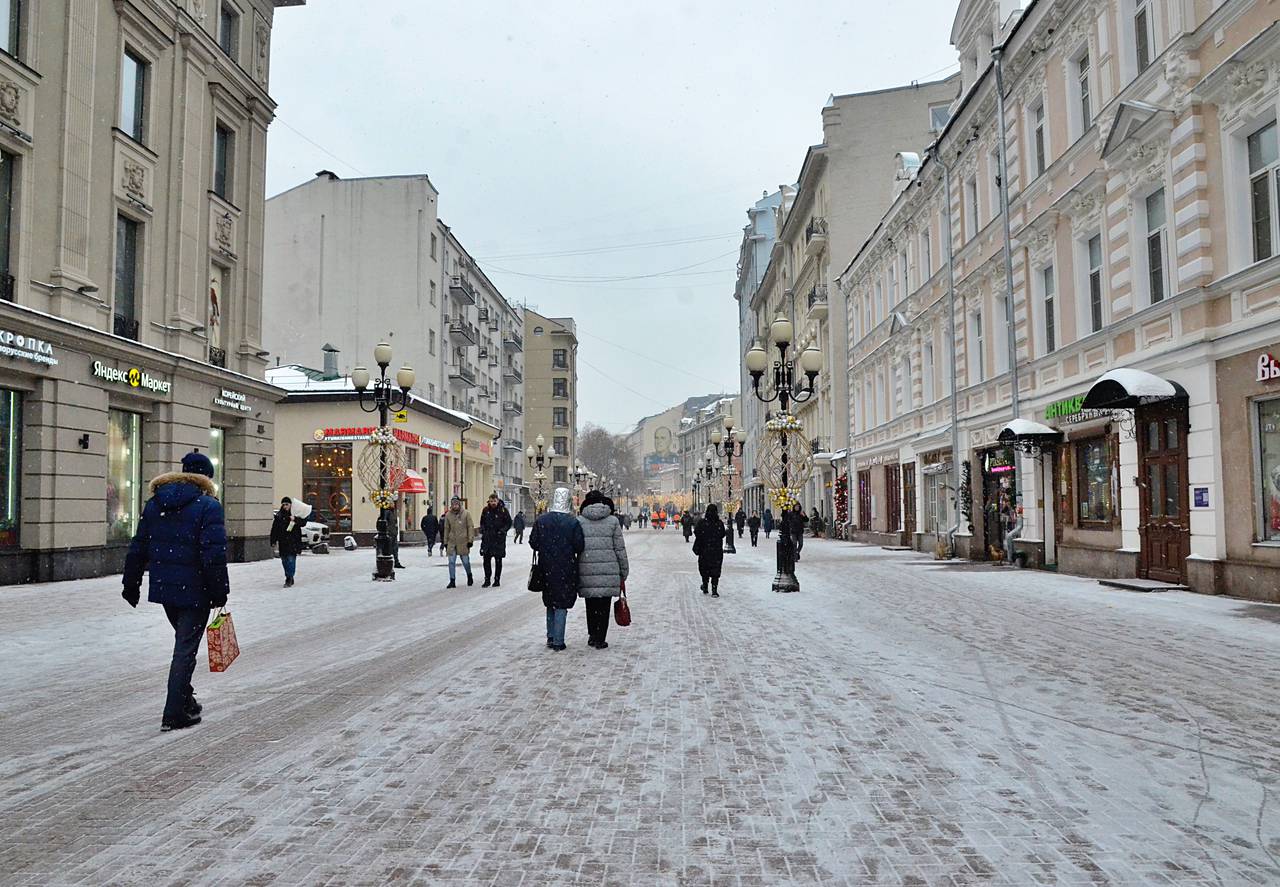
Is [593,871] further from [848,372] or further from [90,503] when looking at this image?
[848,372]

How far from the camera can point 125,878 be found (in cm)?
347

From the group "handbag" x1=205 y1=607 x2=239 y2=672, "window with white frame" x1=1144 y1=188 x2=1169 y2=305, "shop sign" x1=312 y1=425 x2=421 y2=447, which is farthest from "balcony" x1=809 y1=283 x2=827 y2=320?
"handbag" x1=205 y1=607 x2=239 y2=672

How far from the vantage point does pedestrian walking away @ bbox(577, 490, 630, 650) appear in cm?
935

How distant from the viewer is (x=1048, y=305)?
19.6 meters

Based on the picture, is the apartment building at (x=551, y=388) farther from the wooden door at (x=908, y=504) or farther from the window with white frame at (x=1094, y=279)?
the window with white frame at (x=1094, y=279)

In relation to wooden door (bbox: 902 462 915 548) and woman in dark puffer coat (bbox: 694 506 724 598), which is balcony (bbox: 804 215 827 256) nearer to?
wooden door (bbox: 902 462 915 548)

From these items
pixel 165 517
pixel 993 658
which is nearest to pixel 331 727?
pixel 165 517

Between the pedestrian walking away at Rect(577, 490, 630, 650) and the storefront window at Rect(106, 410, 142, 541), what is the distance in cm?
1404

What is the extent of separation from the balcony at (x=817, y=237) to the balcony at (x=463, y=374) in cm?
1994

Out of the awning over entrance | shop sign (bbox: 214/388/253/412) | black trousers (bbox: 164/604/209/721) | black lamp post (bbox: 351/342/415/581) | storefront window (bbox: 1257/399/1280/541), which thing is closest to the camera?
black trousers (bbox: 164/604/209/721)

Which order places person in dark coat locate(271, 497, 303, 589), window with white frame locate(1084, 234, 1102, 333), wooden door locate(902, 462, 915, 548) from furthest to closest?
wooden door locate(902, 462, 915, 548) → person in dark coat locate(271, 497, 303, 589) → window with white frame locate(1084, 234, 1102, 333)

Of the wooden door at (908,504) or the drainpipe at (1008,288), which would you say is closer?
the drainpipe at (1008,288)

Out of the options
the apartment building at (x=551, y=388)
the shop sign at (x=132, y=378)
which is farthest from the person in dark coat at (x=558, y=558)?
the apartment building at (x=551, y=388)

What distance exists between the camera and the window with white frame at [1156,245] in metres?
14.9
